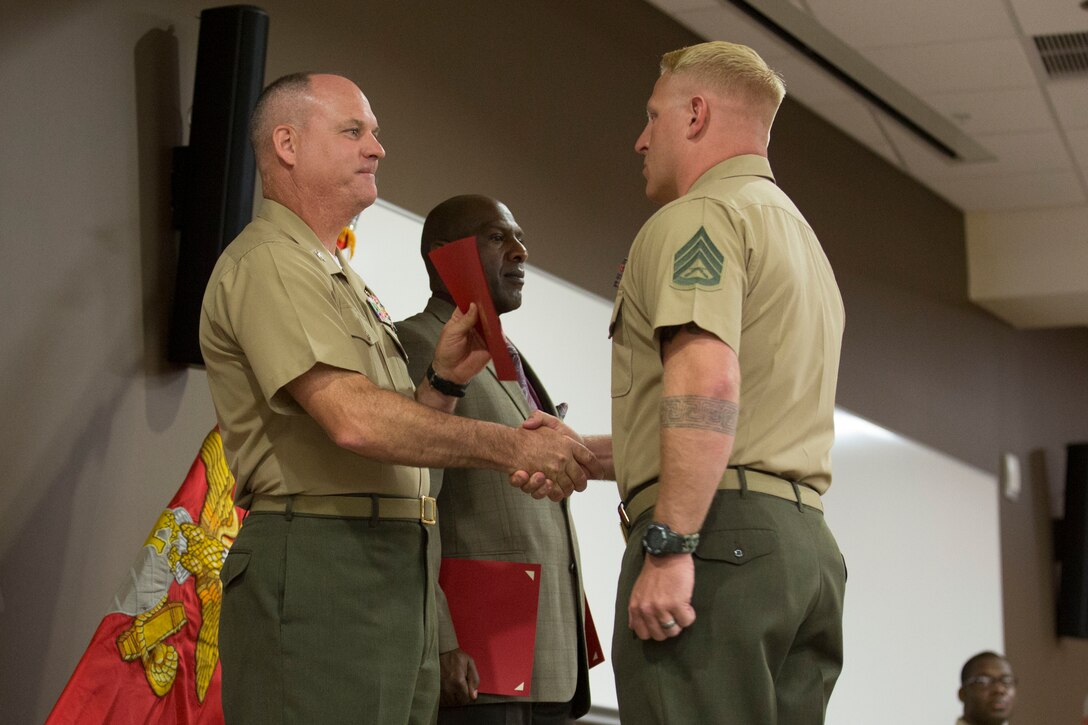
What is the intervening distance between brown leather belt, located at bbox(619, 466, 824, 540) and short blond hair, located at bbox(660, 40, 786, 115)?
1.93 ft

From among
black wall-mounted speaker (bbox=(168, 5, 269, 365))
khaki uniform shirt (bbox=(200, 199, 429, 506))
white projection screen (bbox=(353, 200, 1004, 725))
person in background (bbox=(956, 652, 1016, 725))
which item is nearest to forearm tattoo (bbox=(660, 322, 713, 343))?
khaki uniform shirt (bbox=(200, 199, 429, 506))

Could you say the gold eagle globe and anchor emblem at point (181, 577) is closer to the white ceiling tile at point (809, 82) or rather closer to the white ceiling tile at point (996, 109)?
the white ceiling tile at point (809, 82)

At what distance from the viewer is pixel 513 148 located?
14.1 ft

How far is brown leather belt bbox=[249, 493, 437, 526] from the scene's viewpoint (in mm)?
2109

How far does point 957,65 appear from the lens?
228 inches

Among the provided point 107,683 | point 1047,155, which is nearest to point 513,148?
point 107,683

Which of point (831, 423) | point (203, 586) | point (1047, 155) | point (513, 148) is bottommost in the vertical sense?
point (203, 586)

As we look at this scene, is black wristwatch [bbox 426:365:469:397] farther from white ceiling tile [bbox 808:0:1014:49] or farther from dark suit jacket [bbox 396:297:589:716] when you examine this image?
white ceiling tile [bbox 808:0:1014:49]

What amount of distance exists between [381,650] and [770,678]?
1.94 feet

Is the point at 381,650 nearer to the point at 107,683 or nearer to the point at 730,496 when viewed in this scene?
the point at 730,496

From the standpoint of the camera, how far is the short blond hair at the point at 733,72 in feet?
7.06

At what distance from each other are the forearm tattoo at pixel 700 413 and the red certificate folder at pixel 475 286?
0.38 meters

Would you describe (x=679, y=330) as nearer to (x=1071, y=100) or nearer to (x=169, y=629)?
(x=169, y=629)

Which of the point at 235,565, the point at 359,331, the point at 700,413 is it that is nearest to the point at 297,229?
the point at 359,331
